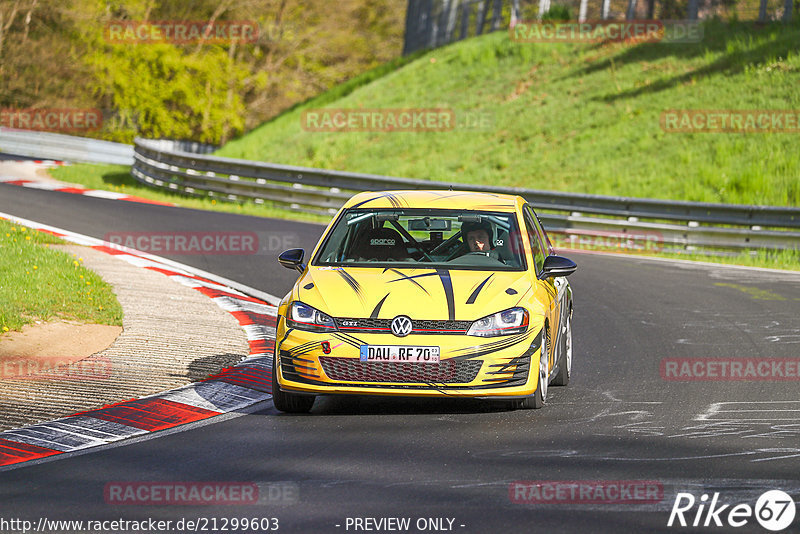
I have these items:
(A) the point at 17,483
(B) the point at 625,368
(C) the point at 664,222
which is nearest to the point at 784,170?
(C) the point at 664,222

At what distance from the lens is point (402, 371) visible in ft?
24.5

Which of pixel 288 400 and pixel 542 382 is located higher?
pixel 542 382

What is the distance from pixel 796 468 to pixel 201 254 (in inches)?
471

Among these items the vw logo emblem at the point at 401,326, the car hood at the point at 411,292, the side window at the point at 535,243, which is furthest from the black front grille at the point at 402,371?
the side window at the point at 535,243

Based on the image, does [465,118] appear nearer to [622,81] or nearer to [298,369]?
[622,81]

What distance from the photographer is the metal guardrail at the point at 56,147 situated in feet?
130

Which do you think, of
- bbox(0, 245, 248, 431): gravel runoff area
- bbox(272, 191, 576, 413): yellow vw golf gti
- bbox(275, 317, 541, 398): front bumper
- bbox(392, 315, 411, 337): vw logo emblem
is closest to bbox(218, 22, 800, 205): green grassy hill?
bbox(0, 245, 248, 431): gravel runoff area

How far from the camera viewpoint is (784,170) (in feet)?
76.5

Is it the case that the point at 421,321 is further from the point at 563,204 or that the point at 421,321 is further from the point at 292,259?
the point at 563,204

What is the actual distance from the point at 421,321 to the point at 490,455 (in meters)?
1.20

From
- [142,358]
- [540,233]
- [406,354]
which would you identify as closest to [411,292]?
[406,354]

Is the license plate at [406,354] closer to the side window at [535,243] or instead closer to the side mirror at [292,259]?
the side mirror at [292,259]

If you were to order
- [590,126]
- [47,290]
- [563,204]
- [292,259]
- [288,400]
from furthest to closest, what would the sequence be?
[590,126], [563,204], [47,290], [292,259], [288,400]

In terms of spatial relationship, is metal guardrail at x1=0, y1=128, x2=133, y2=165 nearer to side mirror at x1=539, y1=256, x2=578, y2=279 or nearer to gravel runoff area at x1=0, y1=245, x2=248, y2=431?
gravel runoff area at x1=0, y1=245, x2=248, y2=431
